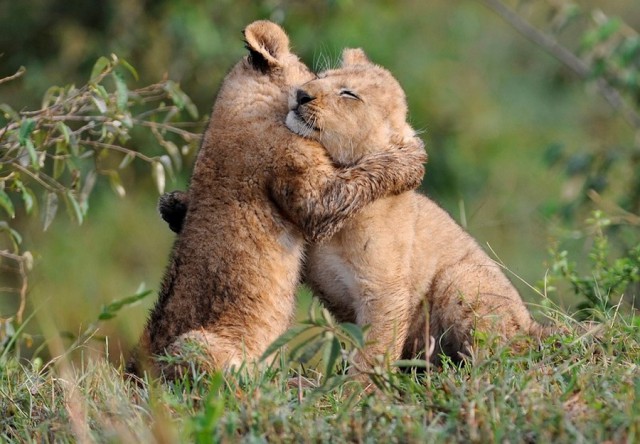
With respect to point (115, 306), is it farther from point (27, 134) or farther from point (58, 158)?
point (58, 158)

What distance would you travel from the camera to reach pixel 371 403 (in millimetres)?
4176

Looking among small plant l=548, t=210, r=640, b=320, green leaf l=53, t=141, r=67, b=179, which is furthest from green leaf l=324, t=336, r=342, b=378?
green leaf l=53, t=141, r=67, b=179

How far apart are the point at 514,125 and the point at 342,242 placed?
10.7 meters

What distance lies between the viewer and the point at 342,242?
18.4 feet

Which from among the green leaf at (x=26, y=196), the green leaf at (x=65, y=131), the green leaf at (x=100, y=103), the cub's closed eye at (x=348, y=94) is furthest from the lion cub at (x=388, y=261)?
the green leaf at (x=26, y=196)

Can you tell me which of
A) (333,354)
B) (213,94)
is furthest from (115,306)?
(213,94)

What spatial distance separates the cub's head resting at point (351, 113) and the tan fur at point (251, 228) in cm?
7

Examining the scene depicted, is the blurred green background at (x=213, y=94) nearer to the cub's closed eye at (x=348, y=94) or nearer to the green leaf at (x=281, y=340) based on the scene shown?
the cub's closed eye at (x=348, y=94)

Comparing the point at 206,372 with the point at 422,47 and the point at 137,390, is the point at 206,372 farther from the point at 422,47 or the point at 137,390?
the point at 422,47

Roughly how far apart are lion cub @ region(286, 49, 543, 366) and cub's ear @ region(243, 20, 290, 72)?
29cm

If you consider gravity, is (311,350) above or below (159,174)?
above

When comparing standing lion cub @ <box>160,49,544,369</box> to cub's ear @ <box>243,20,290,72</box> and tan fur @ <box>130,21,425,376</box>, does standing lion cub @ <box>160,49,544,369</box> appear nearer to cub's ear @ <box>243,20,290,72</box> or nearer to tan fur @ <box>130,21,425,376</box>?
tan fur @ <box>130,21,425,376</box>

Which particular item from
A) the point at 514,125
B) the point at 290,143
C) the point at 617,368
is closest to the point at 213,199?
the point at 290,143

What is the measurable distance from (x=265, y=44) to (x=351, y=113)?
0.66 meters
